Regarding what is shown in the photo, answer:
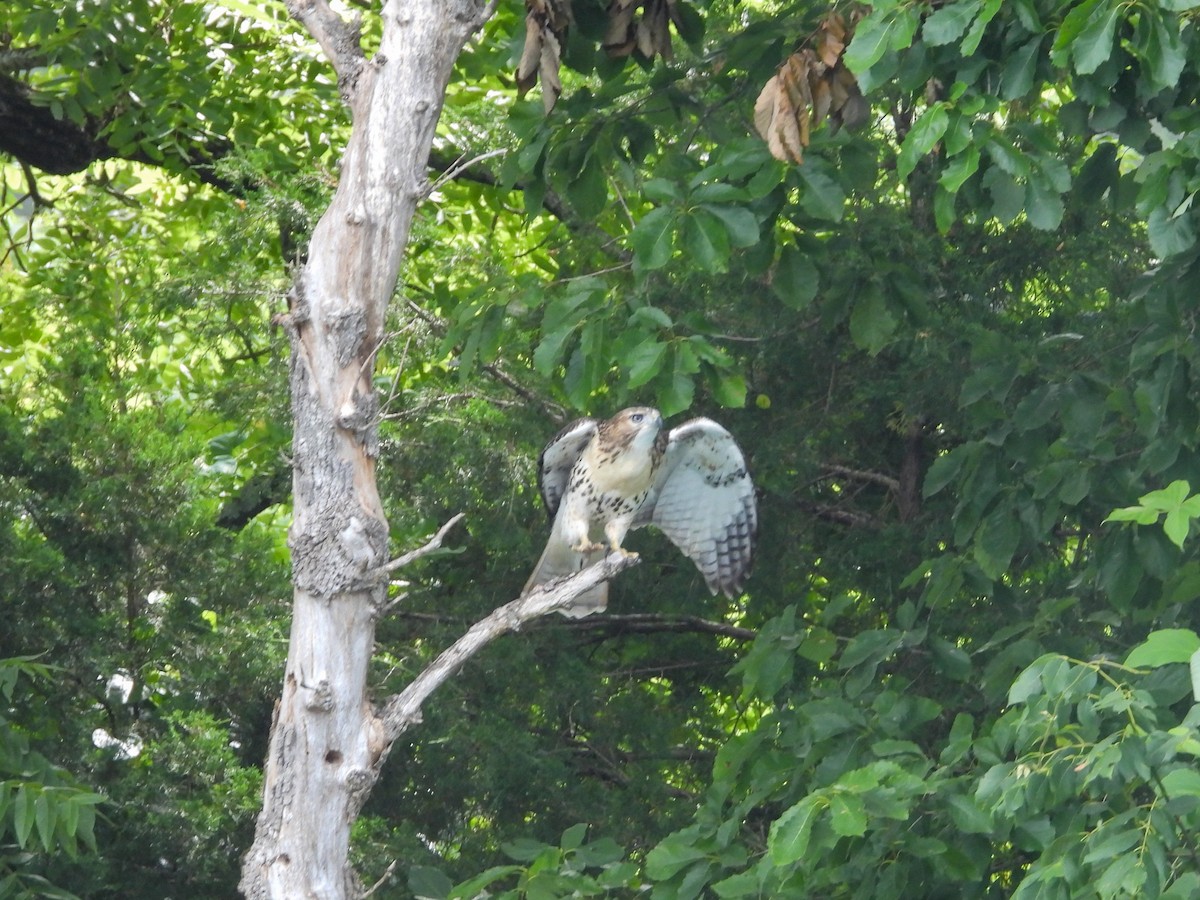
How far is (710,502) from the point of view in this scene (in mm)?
5656

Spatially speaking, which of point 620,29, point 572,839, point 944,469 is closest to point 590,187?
point 620,29

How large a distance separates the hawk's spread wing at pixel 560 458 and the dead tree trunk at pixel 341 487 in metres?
1.42

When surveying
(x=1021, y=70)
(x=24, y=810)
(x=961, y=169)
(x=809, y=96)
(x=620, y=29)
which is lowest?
(x=24, y=810)

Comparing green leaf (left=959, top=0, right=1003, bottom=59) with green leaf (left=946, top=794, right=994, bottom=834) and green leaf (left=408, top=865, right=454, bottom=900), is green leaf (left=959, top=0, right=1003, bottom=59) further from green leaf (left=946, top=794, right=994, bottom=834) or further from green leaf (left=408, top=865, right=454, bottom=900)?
green leaf (left=408, top=865, right=454, bottom=900)

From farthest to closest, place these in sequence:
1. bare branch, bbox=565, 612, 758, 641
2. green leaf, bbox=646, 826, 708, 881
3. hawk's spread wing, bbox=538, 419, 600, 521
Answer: bare branch, bbox=565, 612, 758, 641 → hawk's spread wing, bbox=538, 419, 600, 521 → green leaf, bbox=646, 826, 708, 881

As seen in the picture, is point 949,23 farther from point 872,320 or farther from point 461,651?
point 461,651

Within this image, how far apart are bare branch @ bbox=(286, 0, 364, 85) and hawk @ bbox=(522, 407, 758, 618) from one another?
5.17 ft

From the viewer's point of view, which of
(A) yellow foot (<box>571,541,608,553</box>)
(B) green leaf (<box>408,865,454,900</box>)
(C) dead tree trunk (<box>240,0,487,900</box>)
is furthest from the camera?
(A) yellow foot (<box>571,541,608,553</box>)

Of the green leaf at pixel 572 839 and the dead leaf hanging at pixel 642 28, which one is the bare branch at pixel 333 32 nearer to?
the dead leaf hanging at pixel 642 28

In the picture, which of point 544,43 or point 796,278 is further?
point 796,278

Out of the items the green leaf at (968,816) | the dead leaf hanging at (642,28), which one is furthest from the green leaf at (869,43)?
the green leaf at (968,816)

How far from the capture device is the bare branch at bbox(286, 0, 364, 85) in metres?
3.93

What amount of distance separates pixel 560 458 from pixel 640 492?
302mm

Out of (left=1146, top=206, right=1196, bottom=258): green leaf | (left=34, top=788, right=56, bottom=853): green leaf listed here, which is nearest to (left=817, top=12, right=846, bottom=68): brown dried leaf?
(left=1146, top=206, right=1196, bottom=258): green leaf
